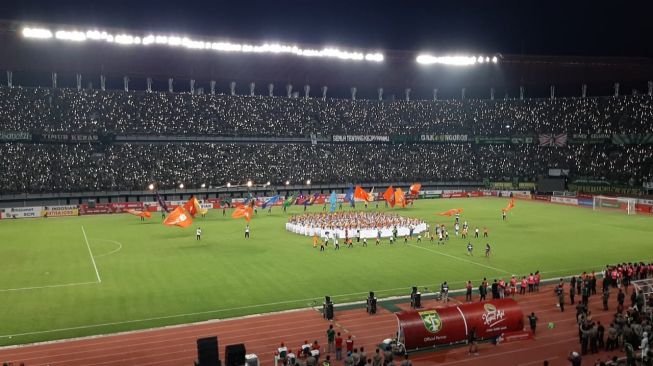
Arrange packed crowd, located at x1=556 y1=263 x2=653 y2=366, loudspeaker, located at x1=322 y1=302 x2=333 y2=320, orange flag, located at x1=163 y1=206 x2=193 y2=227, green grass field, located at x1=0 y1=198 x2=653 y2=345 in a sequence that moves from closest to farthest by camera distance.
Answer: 1. packed crowd, located at x1=556 y1=263 x2=653 y2=366
2. loudspeaker, located at x1=322 y1=302 x2=333 y2=320
3. green grass field, located at x1=0 y1=198 x2=653 y2=345
4. orange flag, located at x1=163 y1=206 x2=193 y2=227

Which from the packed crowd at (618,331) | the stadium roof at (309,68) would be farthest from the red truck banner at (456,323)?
the stadium roof at (309,68)

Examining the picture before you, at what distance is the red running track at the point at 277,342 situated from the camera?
679 inches

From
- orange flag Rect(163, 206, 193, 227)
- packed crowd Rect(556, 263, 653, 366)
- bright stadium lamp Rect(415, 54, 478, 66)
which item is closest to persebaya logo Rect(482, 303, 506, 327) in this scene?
packed crowd Rect(556, 263, 653, 366)

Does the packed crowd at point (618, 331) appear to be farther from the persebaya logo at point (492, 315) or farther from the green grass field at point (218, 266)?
the green grass field at point (218, 266)

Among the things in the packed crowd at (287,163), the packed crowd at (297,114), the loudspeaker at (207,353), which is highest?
the packed crowd at (297,114)

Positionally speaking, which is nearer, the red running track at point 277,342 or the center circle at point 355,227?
the red running track at point 277,342

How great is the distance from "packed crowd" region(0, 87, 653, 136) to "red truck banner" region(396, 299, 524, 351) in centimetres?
6339

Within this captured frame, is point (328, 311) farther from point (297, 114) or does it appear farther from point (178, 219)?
point (297, 114)

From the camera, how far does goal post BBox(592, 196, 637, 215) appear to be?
193 ft

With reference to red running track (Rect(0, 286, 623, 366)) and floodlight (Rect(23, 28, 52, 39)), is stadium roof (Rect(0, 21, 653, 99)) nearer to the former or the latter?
floodlight (Rect(23, 28, 52, 39))

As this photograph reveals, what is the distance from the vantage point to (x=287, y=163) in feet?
257

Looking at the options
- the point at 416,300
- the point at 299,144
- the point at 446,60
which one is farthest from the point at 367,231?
the point at 446,60

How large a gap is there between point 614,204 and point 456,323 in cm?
5458

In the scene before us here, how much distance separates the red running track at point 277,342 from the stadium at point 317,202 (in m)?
0.12
